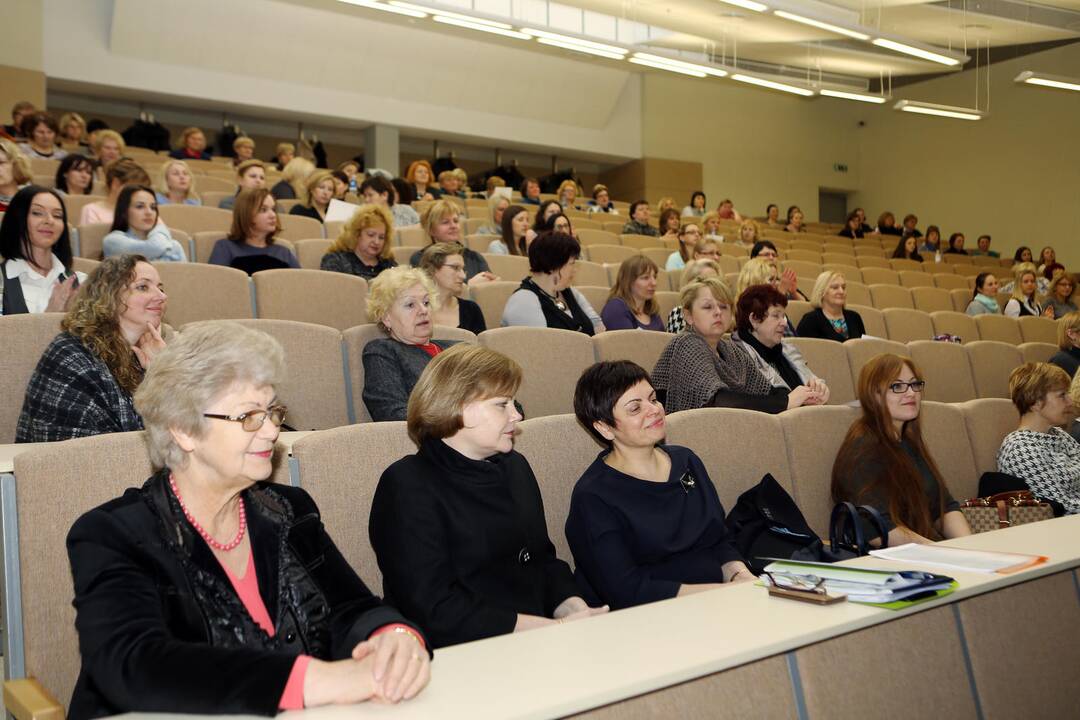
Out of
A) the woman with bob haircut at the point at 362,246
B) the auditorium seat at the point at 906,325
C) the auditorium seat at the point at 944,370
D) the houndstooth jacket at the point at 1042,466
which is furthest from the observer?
the auditorium seat at the point at 906,325

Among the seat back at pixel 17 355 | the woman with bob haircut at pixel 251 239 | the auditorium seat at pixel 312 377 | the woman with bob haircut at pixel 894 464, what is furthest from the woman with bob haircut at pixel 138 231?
the woman with bob haircut at pixel 894 464

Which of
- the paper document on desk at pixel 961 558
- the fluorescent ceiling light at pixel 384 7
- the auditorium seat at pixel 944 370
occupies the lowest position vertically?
the paper document on desk at pixel 961 558

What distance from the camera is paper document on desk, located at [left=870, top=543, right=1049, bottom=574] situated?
1.82m

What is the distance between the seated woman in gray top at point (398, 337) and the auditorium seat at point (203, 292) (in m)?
0.65

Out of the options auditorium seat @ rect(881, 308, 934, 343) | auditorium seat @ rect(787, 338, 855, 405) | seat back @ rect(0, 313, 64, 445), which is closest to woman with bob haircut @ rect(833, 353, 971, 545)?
auditorium seat @ rect(787, 338, 855, 405)

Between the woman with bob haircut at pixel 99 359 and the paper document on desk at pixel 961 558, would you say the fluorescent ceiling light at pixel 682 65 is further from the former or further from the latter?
the paper document on desk at pixel 961 558

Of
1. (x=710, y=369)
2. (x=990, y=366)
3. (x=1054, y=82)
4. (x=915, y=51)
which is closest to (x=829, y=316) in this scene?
(x=990, y=366)

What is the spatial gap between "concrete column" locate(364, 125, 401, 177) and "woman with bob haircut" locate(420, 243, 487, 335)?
8626 mm

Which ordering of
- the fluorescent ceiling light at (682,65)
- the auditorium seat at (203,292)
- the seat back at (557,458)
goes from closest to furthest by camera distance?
the seat back at (557,458) < the auditorium seat at (203,292) < the fluorescent ceiling light at (682,65)

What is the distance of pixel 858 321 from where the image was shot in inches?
202

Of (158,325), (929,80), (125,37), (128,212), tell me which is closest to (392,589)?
(158,325)

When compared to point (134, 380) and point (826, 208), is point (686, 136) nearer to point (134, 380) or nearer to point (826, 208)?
point (826, 208)

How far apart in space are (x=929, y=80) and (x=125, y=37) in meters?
11.4

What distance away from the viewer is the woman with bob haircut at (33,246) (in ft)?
10.5
